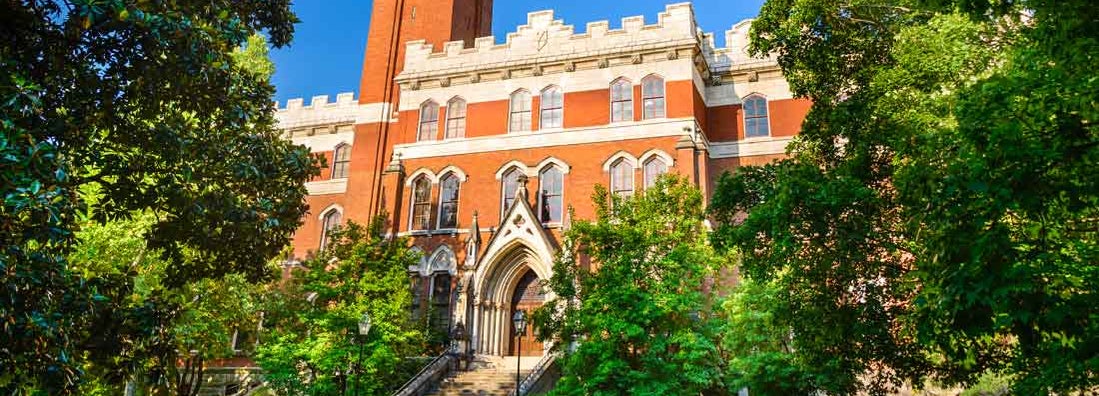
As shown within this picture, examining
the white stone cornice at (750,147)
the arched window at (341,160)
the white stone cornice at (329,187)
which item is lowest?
the white stone cornice at (329,187)

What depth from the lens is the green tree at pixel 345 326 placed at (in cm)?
1743

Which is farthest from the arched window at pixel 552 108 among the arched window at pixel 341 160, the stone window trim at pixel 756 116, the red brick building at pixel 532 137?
the arched window at pixel 341 160

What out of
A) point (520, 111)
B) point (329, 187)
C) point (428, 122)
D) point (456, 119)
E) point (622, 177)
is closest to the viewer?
point (622, 177)

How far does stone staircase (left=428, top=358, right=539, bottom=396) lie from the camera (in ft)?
62.2

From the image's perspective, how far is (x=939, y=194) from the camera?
20.9ft

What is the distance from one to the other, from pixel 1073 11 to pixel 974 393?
10593 millimetres

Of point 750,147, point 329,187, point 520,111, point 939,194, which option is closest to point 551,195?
point 520,111

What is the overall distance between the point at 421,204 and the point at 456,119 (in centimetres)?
355

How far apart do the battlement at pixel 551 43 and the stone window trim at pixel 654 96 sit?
1133 millimetres

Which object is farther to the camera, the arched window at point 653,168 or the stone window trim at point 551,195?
the stone window trim at point 551,195

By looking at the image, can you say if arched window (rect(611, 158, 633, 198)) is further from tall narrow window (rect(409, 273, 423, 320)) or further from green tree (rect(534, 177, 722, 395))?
tall narrow window (rect(409, 273, 423, 320))

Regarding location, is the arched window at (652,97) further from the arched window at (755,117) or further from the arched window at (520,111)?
the arched window at (520,111)

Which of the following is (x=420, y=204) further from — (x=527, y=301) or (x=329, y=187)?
(x=329, y=187)

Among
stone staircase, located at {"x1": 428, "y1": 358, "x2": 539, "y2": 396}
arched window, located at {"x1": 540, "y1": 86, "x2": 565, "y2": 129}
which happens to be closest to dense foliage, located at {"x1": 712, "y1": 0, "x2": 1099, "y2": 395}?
stone staircase, located at {"x1": 428, "y1": 358, "x2": 539, "y2": 396}
